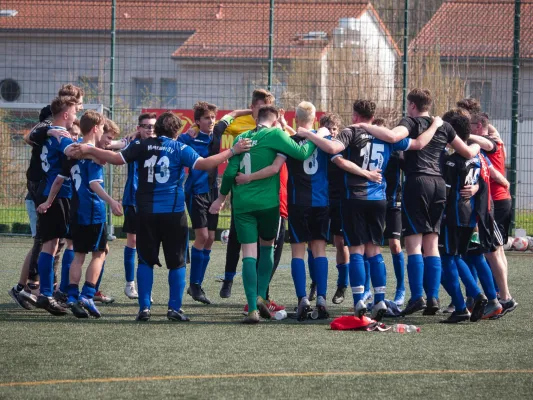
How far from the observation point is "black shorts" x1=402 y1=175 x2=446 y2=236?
806 centimetres

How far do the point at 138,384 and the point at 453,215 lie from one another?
12.6 ft

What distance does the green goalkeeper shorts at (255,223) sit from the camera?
792cm

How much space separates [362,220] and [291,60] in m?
11.4

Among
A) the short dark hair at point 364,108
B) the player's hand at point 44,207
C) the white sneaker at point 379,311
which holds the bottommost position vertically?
the white sneaker at point 379,311

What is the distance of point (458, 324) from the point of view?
7797mm

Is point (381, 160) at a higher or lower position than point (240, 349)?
higher

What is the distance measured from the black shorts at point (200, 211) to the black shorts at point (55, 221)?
60.8 inches

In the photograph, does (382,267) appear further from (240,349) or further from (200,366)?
A: (200,366)

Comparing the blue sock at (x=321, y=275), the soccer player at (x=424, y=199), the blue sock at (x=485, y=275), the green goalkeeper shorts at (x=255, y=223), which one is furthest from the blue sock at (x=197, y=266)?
the blue sock at (x=485, y=275)

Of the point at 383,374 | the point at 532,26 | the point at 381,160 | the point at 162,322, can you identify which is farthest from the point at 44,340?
the point at 532,26

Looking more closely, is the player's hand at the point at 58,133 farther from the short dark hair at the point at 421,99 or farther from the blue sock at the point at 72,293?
the short dark hair at the point at 421,99

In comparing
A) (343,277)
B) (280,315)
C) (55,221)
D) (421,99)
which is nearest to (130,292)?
(55,221)

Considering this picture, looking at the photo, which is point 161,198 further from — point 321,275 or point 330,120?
point 330,120

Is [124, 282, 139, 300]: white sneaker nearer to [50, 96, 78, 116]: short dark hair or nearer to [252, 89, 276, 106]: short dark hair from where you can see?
[50, 96, 78, 116]: short dark hair
